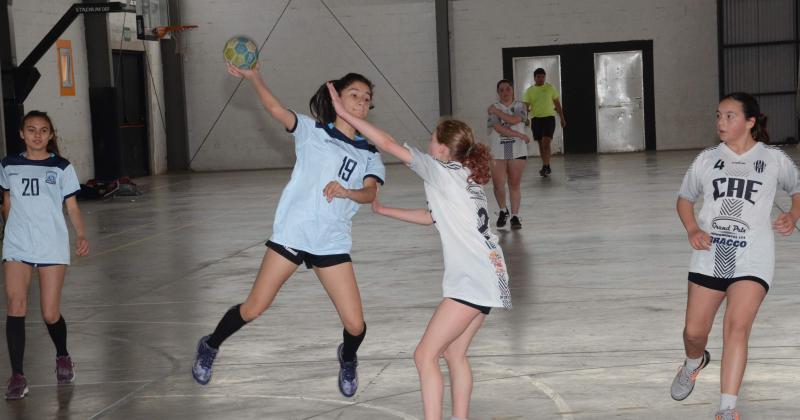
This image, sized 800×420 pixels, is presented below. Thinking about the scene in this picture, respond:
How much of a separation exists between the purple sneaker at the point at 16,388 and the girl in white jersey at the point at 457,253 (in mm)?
2763

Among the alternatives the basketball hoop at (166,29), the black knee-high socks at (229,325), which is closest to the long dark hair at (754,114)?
the black knee-high socks at (229,325)

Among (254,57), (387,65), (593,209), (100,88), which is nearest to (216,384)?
(254,57)

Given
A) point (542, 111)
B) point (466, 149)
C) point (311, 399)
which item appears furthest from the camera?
point (542, 111)

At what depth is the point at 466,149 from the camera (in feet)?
17.2

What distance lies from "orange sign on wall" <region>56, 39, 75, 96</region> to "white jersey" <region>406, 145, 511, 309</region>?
2063 cm

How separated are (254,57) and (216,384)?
200 centimetres

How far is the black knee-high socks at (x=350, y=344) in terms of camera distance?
6.09m

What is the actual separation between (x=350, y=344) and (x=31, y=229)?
2055 millimetres

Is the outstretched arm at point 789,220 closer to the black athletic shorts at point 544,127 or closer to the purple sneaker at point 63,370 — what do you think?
the purple sneaker at point 63,370

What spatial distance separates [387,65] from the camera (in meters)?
30.5

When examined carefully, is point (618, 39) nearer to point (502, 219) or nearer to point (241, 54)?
point (502, 219)

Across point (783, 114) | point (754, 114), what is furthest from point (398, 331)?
point (783, 114)

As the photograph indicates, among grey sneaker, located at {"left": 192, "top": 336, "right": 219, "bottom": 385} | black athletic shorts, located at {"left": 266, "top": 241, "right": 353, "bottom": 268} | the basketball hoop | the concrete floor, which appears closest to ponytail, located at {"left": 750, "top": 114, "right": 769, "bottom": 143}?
the concrete floor

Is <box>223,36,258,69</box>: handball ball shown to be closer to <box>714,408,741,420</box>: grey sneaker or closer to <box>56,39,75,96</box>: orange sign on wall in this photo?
<box>714,408,741,420</box>: grey sneaker
